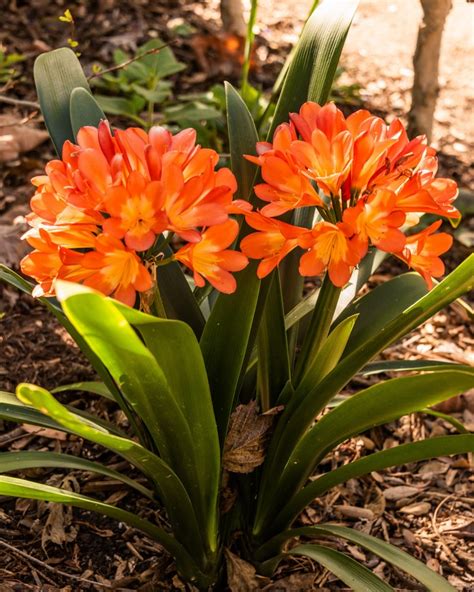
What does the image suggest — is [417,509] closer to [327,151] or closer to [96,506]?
[96,506]

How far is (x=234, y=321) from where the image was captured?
1.26 m

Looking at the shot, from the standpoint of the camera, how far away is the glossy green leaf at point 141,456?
37.3 inches

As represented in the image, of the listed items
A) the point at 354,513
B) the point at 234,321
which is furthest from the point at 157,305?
the point at 354,513

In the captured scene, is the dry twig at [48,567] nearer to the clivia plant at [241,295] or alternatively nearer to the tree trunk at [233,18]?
the clivia plant at [241,295]

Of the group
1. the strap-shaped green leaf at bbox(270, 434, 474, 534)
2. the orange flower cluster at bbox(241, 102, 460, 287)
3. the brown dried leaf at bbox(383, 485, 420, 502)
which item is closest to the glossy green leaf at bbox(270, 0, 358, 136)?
the orange flower cluster at bbox(241, 102, 460, 287)

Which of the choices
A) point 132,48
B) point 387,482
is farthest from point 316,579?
point 132,48

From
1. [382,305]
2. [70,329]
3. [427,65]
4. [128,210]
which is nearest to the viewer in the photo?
[128,210]

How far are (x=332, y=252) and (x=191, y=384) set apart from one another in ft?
0.85

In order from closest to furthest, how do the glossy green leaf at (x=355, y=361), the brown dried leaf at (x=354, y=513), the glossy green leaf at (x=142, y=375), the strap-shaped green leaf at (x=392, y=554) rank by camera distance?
the glossy green leaf at (x=142, y=375) → the glossy green leaf at (x=355, y=361) → the strap-shaped green leaf at (x=392, y=554) → the brown dried leaf at (x=354, y=513)

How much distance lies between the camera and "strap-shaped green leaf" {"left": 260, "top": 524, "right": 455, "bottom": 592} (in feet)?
4.04

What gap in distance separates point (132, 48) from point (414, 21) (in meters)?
1.35

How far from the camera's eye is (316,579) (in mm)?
1539

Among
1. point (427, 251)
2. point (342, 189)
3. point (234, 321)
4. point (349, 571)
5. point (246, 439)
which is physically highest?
point (342, 189)

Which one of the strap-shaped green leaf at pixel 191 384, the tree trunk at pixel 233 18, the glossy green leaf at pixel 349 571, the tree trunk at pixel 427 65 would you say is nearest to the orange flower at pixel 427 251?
the strap-shaped green leaf at pixel 191 384
